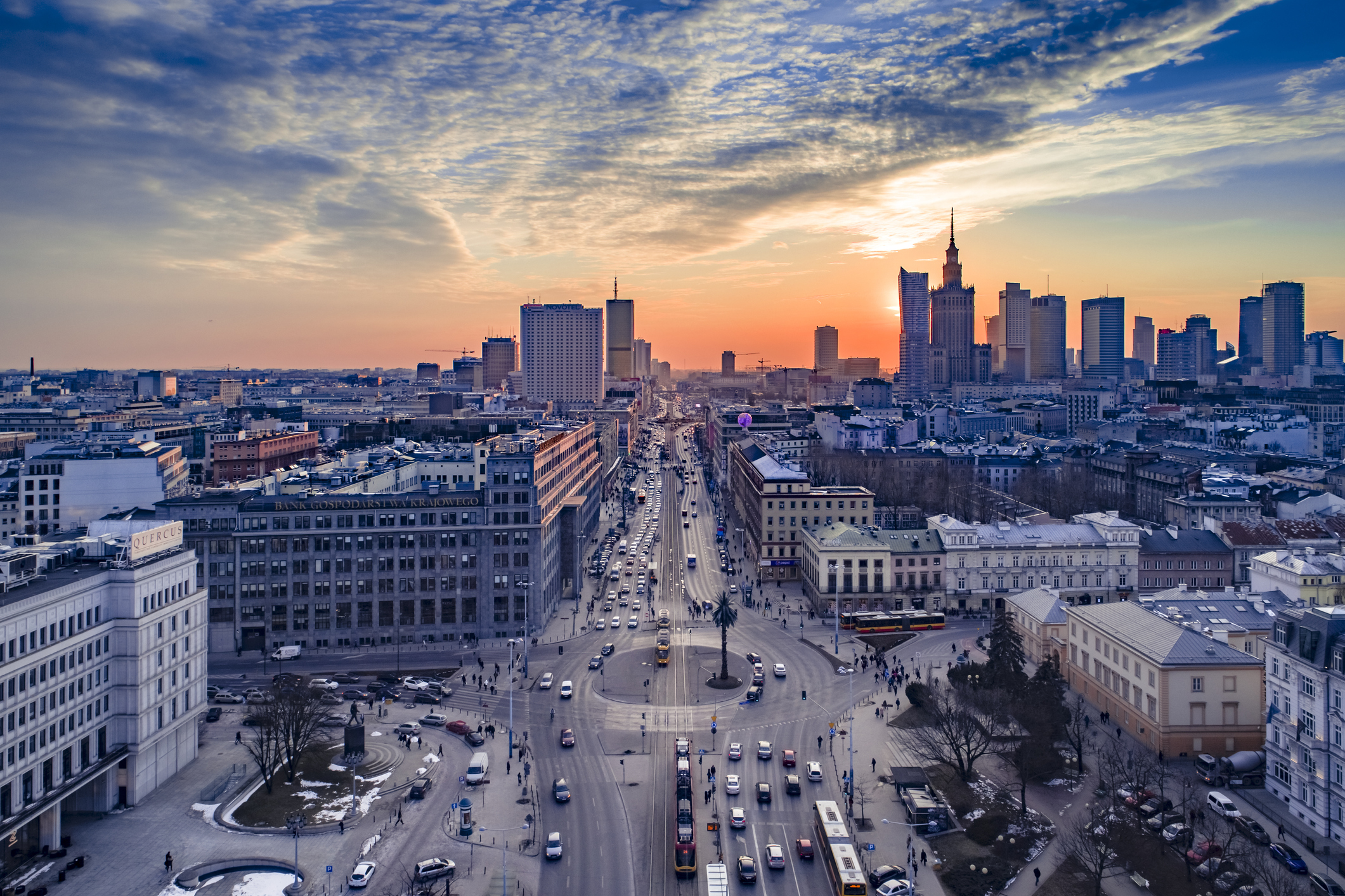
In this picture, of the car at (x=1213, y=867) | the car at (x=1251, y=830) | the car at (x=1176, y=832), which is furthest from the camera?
the car at (x=1251, y=830)

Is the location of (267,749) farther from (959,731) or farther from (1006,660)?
(1006,660)

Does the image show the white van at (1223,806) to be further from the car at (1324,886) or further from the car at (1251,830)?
the car at (1324,886)

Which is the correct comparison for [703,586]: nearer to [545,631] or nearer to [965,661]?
[545,631]

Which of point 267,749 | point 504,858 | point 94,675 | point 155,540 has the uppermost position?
point 155,540

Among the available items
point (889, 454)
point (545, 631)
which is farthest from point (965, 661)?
point (889, 454)

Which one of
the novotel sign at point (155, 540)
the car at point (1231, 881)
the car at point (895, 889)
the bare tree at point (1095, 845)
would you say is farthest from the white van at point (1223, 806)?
the novotel sign at point (155, 540)

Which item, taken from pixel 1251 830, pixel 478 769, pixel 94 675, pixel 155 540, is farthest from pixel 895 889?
pixel 155 540
